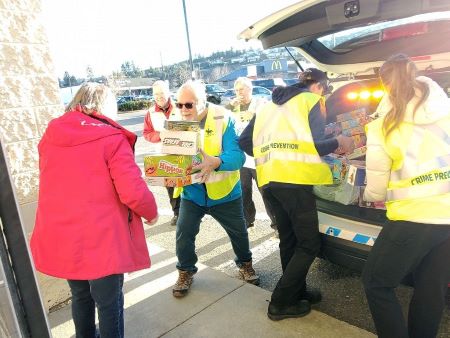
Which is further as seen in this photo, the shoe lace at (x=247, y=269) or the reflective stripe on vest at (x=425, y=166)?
the shoe lace at (x=247, y=269)

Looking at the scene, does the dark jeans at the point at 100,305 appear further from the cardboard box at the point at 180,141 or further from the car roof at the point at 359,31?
the car roof at the point at 359,31

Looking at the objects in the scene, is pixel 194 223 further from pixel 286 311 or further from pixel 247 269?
pixel 286 311

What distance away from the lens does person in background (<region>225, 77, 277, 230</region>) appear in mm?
4438

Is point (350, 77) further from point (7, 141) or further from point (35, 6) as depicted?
point (7, 141)

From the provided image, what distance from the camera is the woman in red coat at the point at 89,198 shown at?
1963mm

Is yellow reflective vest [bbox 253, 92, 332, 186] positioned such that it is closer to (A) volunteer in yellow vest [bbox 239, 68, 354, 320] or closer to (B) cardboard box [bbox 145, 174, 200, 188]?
(A) volunteer in yellow vest [bbox 239, 68, 354, 320]

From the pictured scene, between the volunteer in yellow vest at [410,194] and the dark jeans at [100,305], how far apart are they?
1418 mm

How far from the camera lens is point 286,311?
2721 millimetres

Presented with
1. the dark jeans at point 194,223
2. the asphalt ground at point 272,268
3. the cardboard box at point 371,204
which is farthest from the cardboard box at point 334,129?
the asphalt ground at point 272,268

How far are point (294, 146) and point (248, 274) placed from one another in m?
1.37

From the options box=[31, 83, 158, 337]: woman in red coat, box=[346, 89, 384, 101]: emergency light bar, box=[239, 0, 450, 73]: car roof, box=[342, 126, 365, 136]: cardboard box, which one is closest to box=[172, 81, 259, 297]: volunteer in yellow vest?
box=[239, 0, 450, 73]: car roof

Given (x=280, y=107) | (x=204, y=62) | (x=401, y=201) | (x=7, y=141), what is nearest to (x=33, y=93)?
(x=7, y=141)

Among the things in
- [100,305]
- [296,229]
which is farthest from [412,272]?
[100,305]

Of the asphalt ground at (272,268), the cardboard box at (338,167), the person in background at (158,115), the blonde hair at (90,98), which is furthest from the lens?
the person in background at (158,115)
